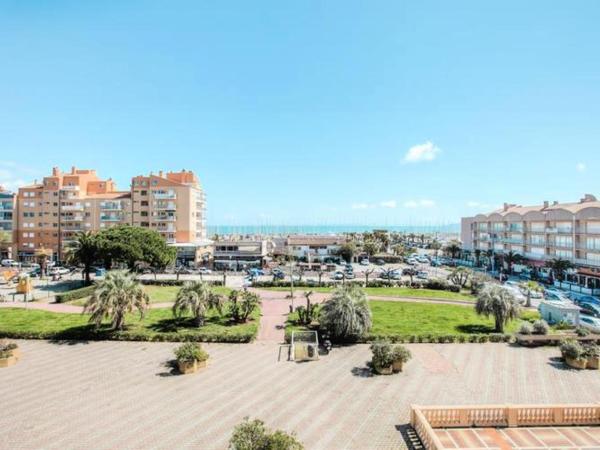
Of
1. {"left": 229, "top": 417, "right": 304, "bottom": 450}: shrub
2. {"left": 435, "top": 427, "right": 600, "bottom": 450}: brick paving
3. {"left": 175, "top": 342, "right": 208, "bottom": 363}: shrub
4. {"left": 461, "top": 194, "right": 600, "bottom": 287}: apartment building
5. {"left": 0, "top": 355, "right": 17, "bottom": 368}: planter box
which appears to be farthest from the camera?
{"left": 461, "top": 194, "right": 600, "bottom": 287}: apartment building

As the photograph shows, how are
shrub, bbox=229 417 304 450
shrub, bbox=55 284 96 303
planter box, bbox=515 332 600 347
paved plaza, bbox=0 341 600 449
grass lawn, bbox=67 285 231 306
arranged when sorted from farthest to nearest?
grass lawn, bbox=67 285 231 306, shrub, bbox=55 284 96 303, planter box, bbox=515 332 600 347, paved plaza, bbox=0 341 600 449, shrub, bbox=229 417 304 450

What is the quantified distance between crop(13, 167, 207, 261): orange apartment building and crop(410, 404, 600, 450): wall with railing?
236ft

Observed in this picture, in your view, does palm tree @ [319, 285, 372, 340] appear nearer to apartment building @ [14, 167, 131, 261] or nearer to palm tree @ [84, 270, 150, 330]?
palm tree @ [84, 270, 150, 330]

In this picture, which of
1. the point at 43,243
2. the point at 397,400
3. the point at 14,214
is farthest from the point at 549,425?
the point at 14,214

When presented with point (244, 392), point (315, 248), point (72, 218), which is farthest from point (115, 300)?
point (315, 248)

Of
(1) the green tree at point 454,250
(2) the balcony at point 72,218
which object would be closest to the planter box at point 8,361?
(2) the balcony at point 72,218

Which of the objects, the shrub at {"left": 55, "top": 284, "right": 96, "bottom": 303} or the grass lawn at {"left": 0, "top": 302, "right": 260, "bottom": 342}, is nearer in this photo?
the grass lawn at {"left": 0, "top": 302, "right": 260, "bottom": 342}

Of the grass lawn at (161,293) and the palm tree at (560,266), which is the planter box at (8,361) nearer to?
the grass lawn at (161,293)

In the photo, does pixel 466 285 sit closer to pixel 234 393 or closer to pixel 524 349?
pixel 524 349

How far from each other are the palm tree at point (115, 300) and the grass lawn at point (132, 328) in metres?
1.65

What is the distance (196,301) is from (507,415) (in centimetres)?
2309

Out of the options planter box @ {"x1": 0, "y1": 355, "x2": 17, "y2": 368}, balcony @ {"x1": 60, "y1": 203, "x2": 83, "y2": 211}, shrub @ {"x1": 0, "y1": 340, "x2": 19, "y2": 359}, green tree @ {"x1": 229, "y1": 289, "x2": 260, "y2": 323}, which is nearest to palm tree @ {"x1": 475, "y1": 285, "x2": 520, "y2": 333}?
green tree @ {"x1": 229, "y1": 289, "x2": 260, "y2": 323}

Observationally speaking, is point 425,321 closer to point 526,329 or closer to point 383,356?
point 526,329

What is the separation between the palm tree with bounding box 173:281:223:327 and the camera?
31250 mm
